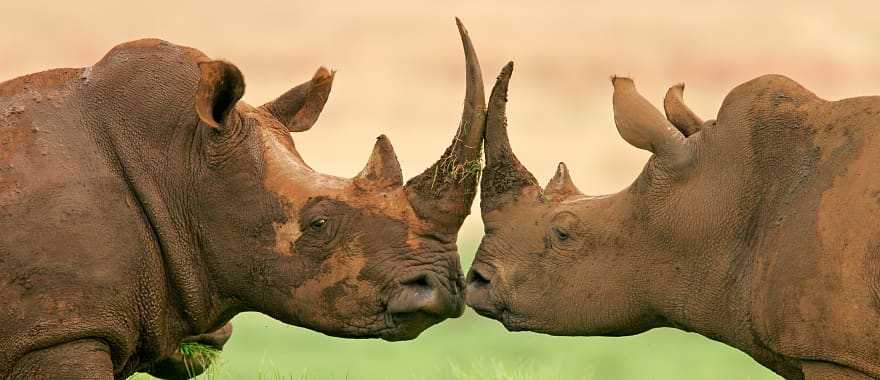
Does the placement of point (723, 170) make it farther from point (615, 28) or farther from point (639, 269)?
point (615, 28)

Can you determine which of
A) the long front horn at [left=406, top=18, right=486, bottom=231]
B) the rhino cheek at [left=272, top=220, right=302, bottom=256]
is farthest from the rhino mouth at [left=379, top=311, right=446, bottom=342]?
the rhino cheek at [left=272, top=220, right=302, bottom=256]

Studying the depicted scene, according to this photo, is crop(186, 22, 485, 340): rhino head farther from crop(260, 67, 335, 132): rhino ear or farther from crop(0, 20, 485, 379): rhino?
crop(260, 67, 335, 132): rhino ear

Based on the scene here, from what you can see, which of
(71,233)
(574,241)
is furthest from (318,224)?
(574,241)

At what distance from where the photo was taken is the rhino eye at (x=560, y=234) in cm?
929

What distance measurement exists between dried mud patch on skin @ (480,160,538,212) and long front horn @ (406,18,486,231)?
693 millimetres

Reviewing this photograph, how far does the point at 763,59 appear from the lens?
31266 millimetres

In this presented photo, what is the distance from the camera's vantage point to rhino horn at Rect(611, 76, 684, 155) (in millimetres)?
9109

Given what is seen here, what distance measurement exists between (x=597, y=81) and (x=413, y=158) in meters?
6.32

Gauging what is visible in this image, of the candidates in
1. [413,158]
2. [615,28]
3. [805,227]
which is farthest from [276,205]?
[615,28]

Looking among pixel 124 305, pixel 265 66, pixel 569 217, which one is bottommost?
pixel 124 305

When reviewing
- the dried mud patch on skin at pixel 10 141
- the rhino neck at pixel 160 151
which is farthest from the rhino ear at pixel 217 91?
the dried mud patch on skin at pixel 10 141

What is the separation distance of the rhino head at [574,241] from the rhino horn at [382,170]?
25.2 inches

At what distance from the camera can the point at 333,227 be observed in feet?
28.5

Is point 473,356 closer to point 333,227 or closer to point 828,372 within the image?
point 333,227
